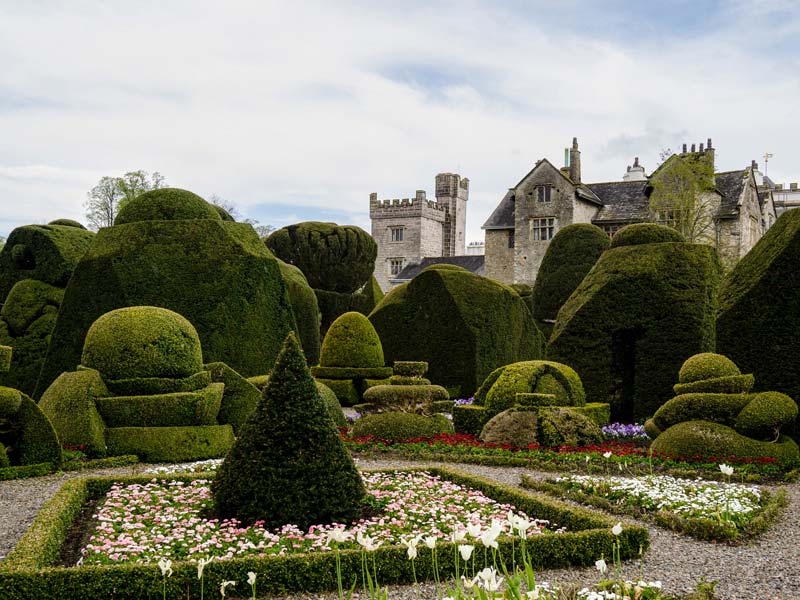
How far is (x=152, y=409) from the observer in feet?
32.9

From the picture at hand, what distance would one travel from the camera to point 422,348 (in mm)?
18312

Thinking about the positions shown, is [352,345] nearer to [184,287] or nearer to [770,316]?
[184,287]

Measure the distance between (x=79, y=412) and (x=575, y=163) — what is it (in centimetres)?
3602

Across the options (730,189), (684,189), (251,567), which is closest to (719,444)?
(251,567)

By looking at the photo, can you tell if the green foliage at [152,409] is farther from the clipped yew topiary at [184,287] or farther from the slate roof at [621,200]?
the slate roof at [621,200]

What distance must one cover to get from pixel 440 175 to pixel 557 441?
55.2 metres

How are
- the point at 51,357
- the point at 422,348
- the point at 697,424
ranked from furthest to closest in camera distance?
1. the point at 422,348
2. the point at 51,357
3. the point at 697,424

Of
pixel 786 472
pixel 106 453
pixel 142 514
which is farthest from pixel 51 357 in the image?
pixel 786 472

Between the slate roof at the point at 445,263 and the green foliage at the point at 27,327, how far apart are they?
35333 mm

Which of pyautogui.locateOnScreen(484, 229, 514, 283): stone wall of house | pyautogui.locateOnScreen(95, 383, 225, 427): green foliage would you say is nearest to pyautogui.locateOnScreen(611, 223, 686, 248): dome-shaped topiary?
pyautogui.locateOnScreen(95, 383, 225, 427): green foliage

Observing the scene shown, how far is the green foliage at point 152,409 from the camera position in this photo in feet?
32.7

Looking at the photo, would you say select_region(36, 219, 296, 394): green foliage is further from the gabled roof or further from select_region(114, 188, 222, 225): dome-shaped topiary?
the gabled roof

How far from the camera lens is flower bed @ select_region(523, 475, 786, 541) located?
21.4 ft

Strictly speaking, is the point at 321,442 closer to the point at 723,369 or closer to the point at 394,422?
the point at 394,422
